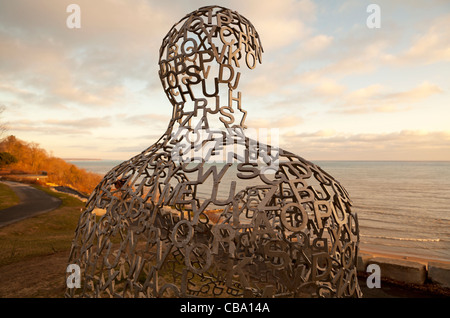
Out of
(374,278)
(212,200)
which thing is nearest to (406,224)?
(374,278)

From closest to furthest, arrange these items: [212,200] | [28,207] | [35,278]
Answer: [212,200]
[35,278]
[28,207]

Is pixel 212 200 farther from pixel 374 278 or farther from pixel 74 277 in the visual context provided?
pixel 374 278

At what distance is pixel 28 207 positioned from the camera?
1118 centimetres

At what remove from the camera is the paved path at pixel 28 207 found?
939 cm

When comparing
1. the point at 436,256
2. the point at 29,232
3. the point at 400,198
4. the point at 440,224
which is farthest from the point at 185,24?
the point at 400,198

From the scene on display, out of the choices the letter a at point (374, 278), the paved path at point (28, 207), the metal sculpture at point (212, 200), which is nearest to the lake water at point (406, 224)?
the letter a at point (374, 278)

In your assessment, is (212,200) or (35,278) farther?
(35,278)

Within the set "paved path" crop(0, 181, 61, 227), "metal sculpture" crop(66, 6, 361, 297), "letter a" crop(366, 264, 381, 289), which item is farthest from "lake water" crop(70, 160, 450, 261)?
"paved path" crop(0, 181, 61, 227)

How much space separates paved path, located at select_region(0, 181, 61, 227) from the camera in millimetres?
9391

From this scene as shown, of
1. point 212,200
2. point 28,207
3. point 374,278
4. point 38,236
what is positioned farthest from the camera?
point 28,207

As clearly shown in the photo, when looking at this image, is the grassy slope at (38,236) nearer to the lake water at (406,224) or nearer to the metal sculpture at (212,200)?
the metal sculpture at (212,200)
